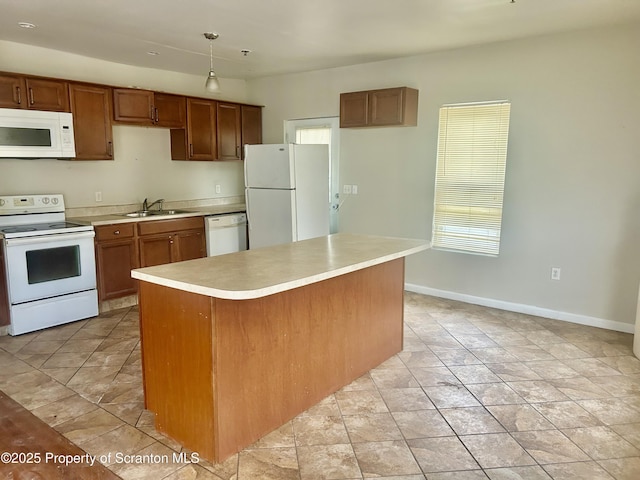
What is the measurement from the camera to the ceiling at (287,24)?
3172 millimetres

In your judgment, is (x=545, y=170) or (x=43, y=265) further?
(x=545, y=170)

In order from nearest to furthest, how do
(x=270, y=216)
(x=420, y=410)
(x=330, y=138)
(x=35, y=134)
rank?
(x=420, y=410) → (x=35, y=134) → (x=270, y=216) → (x=330, y=138)

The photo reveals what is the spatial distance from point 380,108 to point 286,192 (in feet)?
4.33

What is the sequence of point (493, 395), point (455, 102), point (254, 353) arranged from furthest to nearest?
point (455, 102)
point (493, 395)
point (254, 353)

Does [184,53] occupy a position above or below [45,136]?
above

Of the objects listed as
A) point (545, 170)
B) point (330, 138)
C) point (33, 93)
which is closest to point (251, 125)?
point (330, 138)

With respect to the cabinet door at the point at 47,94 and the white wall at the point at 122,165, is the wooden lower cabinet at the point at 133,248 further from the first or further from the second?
the cabinet door at the point at 47,94

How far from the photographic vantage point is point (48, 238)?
386 centimetres

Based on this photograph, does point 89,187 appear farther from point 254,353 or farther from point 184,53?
point 254,353

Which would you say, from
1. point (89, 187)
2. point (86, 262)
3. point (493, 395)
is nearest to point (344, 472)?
point (493, 395)

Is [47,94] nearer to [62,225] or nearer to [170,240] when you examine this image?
[62,225]

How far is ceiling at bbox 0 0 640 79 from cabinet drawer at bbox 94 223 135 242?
167 centimetres

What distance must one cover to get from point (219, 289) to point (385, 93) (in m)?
3.43

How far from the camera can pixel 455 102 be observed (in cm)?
454
